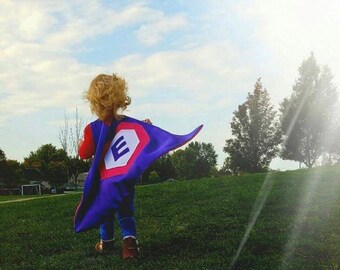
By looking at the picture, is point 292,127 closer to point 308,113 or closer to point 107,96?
point 308,113

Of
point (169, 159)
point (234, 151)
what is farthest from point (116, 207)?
point (169, 159)

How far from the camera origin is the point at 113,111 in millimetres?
5871

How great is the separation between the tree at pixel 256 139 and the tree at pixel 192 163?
56.5m

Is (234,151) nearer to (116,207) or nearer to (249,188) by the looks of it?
(249,188)

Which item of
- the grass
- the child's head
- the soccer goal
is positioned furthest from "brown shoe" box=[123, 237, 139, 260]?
the soccer goal

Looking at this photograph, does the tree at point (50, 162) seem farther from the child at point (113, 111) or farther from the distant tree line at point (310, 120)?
the child at point (113, 111)

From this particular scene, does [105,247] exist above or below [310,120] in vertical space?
below

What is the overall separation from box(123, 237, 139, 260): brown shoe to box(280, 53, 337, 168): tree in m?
39.7

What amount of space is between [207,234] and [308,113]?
126 feet

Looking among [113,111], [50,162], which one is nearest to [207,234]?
[113,111]

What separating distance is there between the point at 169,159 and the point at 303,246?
113 meters

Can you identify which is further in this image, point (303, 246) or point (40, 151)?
point (40, 151)

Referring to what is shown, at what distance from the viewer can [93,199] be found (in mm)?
5801

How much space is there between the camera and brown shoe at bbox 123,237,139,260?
18.9 ft
